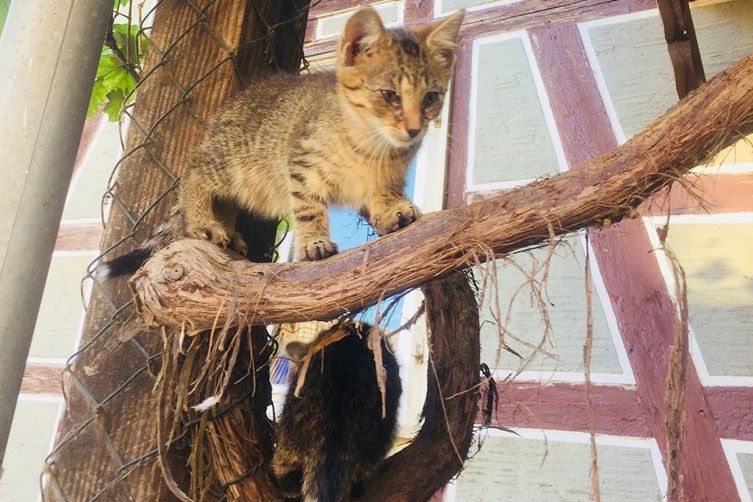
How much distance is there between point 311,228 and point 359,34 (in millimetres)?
625

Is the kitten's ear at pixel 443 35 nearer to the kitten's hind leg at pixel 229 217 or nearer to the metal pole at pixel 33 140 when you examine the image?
the kitten's hind leg at pixel 229 217

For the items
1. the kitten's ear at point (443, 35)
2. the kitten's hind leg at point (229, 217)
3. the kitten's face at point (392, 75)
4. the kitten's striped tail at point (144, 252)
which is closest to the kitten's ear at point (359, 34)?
the kitten's face at point (392, 75)

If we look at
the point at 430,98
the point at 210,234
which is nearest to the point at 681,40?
the point at 430,98

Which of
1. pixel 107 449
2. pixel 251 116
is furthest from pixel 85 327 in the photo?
pixel 251 116

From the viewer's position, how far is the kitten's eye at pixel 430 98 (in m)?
2.06

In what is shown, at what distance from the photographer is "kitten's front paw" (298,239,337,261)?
179cm

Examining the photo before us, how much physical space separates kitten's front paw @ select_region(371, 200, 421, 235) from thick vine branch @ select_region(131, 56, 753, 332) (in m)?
0.51

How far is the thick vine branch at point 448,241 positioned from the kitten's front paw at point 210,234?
344 mm

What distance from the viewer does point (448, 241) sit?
1303 mm

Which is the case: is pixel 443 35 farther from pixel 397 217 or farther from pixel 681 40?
pixel 681 40

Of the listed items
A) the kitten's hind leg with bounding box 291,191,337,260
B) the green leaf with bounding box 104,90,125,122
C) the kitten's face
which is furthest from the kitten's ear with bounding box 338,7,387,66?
the green leaf with bounding box 104,90,125,122

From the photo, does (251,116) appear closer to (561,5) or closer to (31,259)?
(31,259)

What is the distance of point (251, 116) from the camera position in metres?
2.13

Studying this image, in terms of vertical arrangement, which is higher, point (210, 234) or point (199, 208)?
point (199, 208)
